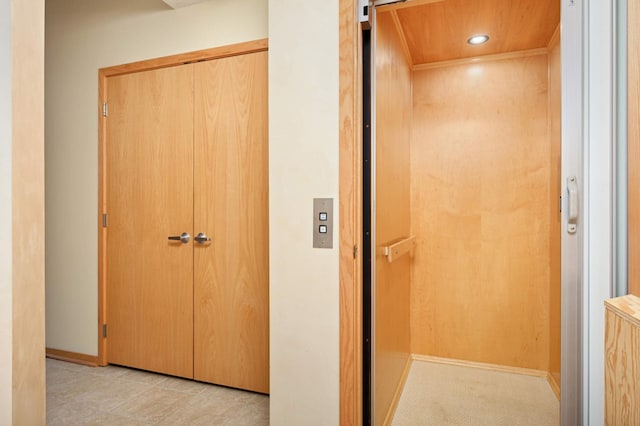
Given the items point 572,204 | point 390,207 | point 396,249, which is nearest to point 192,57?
point 390,207

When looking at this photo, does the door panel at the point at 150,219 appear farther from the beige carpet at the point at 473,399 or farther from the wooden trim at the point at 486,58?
the wooden trim at the point at 486,58

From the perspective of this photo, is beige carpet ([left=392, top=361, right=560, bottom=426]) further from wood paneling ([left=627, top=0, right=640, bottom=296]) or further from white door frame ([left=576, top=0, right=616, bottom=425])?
wood paneling ([left=627, top=0, right=640, bottom=296])

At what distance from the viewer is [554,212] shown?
2.44m

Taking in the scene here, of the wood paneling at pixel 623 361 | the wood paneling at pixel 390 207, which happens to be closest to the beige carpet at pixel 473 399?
the wood paneling at pixel 390 207

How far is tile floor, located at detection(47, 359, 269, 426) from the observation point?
1.98m

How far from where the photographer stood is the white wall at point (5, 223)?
114 cm

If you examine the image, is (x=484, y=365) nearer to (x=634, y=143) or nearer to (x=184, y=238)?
(x=634, y=143)

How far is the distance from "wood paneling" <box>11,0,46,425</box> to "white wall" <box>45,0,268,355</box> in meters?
1.32

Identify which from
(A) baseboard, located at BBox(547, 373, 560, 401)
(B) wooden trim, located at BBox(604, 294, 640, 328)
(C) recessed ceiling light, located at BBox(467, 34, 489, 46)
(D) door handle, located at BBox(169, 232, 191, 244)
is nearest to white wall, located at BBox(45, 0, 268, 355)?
(D) door handle, located at BBox(169, 232, 191, 244)

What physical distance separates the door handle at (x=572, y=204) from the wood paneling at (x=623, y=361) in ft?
1.14

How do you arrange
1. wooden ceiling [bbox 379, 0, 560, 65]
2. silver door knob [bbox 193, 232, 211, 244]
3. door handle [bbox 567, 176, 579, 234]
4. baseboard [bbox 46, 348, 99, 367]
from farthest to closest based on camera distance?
baseboard [bbox 46, 348, 99, 367], silver door knob [bbox 193, 232, 211, 244], wooden ceiling [bbox 379, 0, 560, 65], door handle [bbox 567, 176, 579, 234]

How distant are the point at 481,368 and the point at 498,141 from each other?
1.67 meters

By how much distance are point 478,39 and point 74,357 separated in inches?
143

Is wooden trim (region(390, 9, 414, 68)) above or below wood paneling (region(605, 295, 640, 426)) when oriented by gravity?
above
